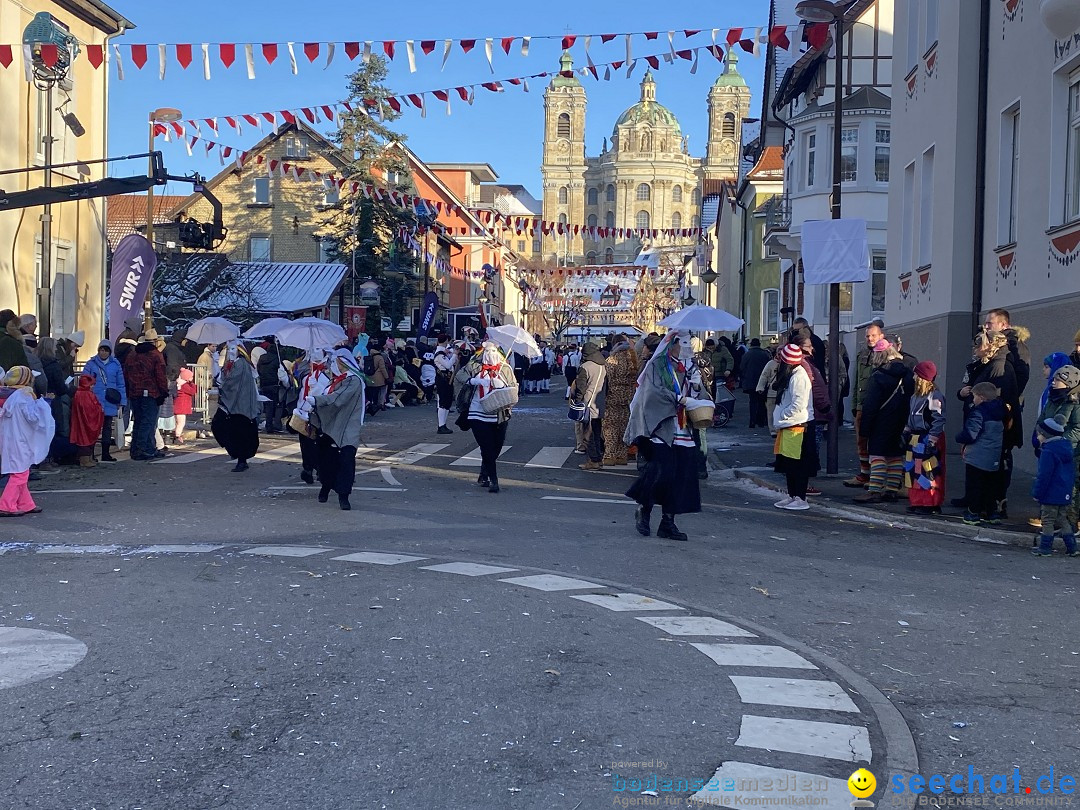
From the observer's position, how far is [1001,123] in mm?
16688

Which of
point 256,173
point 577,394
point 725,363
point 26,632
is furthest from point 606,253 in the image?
point 26,632

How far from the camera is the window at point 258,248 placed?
55375mm

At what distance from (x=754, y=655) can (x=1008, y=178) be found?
12.6 m

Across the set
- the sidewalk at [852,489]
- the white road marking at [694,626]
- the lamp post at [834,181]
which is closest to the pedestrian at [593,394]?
the sidewalk at [852,489]

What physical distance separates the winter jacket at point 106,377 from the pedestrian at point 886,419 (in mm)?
10088

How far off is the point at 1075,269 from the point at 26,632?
1186cm

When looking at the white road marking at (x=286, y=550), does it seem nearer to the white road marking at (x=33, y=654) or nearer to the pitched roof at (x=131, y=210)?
the white road marking at (x=33, y=654)

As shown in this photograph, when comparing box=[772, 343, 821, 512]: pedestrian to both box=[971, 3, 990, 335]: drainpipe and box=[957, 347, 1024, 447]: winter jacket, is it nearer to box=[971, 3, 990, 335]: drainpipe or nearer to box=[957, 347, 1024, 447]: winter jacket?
box=[957, 347, 1024, 447]: winter jacket

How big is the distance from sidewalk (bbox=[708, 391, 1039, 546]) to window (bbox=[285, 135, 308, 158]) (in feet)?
118

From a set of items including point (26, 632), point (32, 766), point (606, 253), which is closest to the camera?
point (32, 766)

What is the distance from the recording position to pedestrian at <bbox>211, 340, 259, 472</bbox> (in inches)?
608

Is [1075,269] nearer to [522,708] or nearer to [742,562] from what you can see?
[742,562]

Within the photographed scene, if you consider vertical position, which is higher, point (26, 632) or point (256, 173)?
point (256, 173)

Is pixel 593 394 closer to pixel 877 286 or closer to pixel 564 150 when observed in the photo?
pixel 877 286
